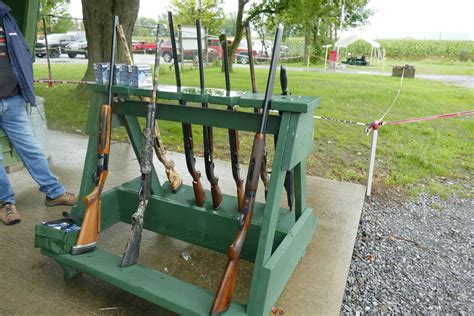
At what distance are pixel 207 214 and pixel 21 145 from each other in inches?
72.0

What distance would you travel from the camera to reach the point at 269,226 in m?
1.98

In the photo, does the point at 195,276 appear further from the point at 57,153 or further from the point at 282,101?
the point at 57,153

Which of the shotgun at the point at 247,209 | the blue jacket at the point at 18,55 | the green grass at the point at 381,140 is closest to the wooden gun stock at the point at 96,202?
the shotgun at the point at 247,209

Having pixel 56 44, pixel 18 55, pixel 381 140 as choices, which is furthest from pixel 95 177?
pixel 56 44

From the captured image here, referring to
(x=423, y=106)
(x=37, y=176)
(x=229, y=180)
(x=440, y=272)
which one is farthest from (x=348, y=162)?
(x=423, y=106)

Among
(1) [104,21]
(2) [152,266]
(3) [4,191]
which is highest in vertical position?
(1) [104,21]

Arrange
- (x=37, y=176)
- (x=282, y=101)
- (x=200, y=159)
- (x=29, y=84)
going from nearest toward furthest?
(x=282, y=101) < (x=29, y=84) < (x=37, y=176) < (x=200, y=159)

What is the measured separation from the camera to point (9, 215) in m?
3.19

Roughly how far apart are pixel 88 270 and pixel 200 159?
288 centimetres

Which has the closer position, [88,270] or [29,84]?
[88,270]

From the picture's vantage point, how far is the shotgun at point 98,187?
7.68 ft

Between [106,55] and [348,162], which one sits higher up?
[106,55]

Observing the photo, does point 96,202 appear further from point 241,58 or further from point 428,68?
point 428,68

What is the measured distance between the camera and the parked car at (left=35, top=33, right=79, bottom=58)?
1842 cm
